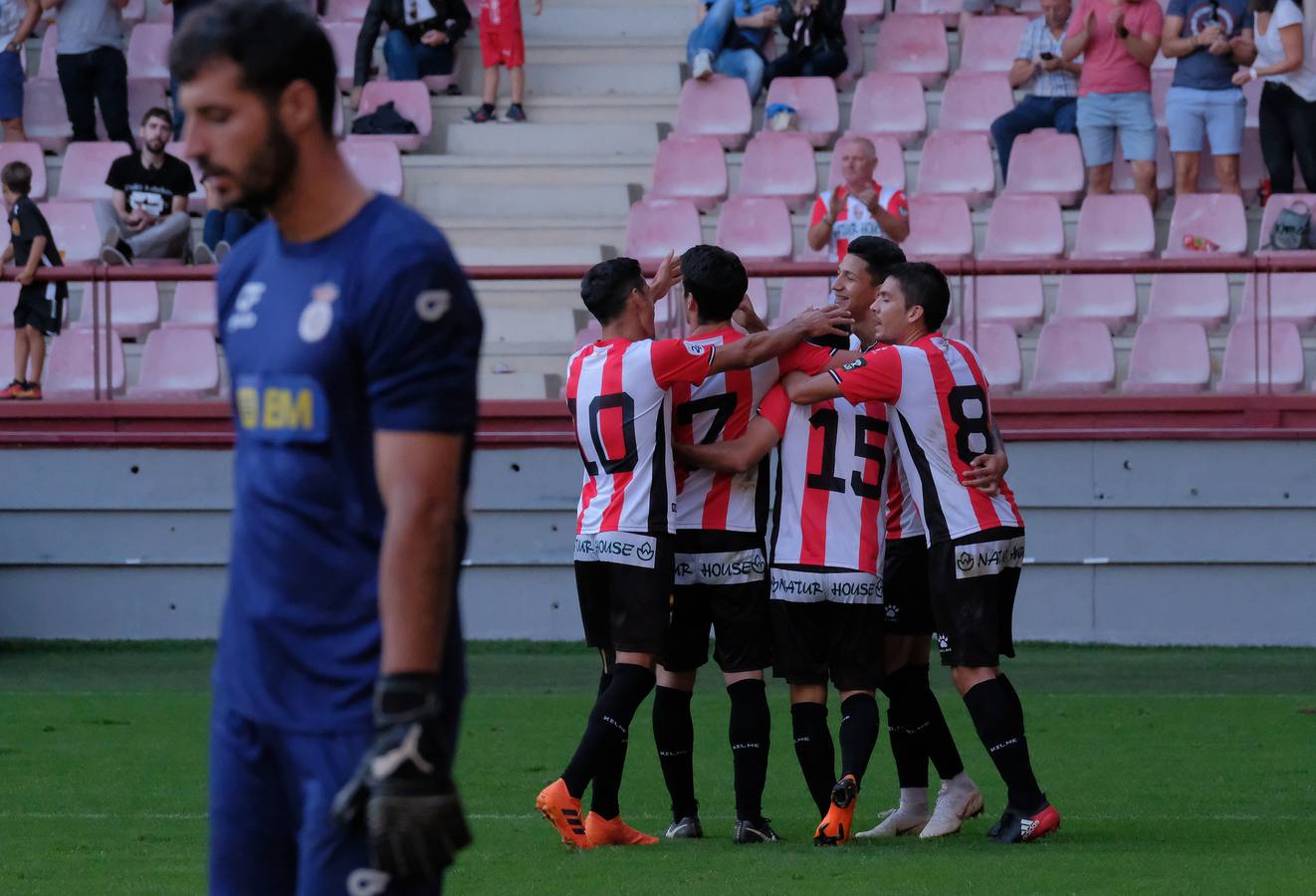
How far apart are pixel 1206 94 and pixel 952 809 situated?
821 centimetres

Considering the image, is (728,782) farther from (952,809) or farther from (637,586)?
(637,586)

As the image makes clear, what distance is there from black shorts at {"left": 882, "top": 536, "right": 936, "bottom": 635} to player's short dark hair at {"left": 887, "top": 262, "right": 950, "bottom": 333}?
82cm

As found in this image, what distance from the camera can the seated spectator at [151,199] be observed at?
1384cm

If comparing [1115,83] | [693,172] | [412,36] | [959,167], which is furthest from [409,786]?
[412,36]

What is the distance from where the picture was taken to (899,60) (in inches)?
622

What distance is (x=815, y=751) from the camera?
674 centimetres

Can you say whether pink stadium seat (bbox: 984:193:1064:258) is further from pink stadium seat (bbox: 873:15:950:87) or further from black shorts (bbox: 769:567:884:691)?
black shorts (bbox: 769:567:884:691)

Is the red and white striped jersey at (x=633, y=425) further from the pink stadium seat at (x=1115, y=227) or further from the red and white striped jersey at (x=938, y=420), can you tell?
the pink stadium seat at (x=1115, y=227)

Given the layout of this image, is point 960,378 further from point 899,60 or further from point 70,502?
point 899,60

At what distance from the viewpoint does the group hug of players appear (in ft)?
21.6

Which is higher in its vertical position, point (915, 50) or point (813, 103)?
point (915, 50)

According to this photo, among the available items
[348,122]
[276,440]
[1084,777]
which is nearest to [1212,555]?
[1084,777]

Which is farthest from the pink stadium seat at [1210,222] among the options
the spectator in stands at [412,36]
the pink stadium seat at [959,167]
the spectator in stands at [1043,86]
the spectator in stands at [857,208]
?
the spectator in stands at [412,36]

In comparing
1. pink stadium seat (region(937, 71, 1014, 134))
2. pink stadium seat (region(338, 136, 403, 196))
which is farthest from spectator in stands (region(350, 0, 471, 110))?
pink stadium seat (region(937, 71, 1014, 134))
